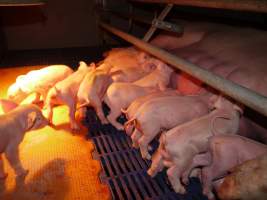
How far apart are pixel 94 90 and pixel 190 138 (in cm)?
110

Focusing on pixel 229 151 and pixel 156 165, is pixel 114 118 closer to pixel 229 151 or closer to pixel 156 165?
pixel 156 165

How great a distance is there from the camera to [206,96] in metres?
2.37

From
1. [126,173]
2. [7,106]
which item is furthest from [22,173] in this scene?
[126,173]

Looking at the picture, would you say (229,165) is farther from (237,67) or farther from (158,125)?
(237,67)

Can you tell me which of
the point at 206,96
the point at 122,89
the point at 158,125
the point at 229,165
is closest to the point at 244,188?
the point at 229,165

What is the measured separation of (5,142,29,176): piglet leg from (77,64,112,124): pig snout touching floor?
770 millimetres

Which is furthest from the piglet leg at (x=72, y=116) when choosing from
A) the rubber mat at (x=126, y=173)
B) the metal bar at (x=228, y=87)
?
the metal bar at (x=228, y=87)

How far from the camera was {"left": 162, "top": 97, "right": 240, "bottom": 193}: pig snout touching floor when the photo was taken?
189 cm

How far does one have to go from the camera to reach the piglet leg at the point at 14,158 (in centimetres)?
206

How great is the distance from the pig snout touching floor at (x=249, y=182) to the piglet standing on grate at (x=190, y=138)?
44cm

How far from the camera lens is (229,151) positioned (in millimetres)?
1760

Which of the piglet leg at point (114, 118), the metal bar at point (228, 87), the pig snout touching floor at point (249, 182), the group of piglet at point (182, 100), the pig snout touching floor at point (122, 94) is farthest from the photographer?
the piglet leg at point (114, 118)

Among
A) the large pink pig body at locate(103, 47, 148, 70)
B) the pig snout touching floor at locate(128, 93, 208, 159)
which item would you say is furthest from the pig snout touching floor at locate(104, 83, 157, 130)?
the large pink pig body at locate(103, 47, 148, 70)

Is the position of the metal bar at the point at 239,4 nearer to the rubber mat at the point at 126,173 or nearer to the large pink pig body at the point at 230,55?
the large pink pig body at the point at 230,55
